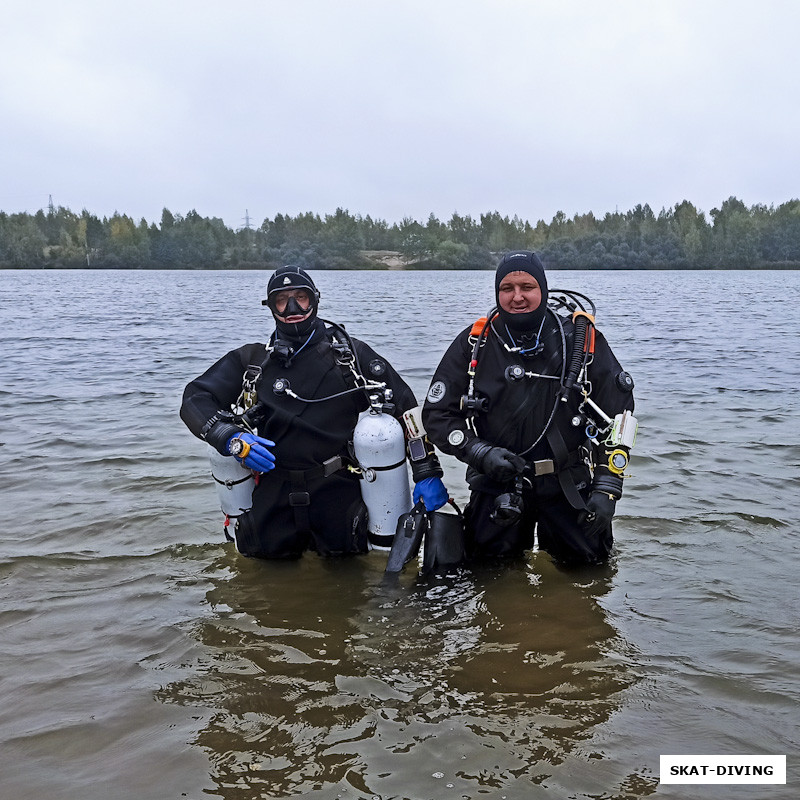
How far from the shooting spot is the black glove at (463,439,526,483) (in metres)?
4.00

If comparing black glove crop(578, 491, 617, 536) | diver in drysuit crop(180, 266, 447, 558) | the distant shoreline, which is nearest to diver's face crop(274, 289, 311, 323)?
diver in drysuit crop(180, 266, 447, 558)

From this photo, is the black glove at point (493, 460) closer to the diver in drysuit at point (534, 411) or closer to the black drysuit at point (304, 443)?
the diver in drysuit at point (534, 411)

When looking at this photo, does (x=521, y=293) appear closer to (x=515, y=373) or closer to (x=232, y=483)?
(x=515, y=373)

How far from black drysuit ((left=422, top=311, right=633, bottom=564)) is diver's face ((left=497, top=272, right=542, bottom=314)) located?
184 millimetres

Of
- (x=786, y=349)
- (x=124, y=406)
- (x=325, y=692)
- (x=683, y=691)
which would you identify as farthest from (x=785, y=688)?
(x=786, y=349)

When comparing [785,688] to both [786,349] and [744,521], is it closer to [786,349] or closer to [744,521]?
[744,521]

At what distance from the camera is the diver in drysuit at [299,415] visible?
452 cm

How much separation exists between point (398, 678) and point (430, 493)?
120cm

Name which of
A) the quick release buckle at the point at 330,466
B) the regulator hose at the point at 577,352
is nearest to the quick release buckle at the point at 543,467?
the regulator hose at the point at 577,352

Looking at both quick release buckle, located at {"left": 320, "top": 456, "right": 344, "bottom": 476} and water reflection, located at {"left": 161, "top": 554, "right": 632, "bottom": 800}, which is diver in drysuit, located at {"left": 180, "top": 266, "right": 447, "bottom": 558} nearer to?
quick release buckle, located at {"left": 320, "top": 456, "right": 344, "bottom": 476}

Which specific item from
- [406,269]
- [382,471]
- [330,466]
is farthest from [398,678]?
[406,269]

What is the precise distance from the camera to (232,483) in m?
4.53

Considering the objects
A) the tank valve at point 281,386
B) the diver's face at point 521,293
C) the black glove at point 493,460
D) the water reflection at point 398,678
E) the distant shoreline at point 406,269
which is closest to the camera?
the water reflection at point 398,678

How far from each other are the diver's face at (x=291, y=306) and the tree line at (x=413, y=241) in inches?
3581
